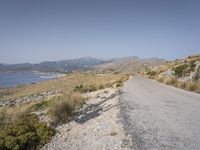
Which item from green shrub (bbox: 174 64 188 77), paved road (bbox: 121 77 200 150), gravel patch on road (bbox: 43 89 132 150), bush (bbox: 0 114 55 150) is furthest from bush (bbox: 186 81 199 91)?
bush (bbox: 0 114 55 150)

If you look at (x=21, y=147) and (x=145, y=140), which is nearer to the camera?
(x=145, y=140)

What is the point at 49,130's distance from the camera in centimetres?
1011

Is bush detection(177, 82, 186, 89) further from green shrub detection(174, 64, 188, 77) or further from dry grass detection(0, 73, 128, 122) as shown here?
dry grass detection(0, 73, 128, 122)

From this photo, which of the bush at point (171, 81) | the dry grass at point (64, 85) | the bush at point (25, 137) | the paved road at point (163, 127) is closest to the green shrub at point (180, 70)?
the bush at point (171, 81)

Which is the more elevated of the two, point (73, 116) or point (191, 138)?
point (191, 138)

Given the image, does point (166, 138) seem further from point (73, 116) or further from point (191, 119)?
point (73, 116)

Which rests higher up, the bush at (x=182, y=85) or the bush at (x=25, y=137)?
the bush at (x=25, y=137)

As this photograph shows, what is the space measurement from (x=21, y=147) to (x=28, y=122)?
187 cm

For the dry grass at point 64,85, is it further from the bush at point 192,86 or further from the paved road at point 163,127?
the paved road at point 163,127

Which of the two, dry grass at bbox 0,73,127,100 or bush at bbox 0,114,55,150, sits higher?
bush at bbox 0,114,55,150

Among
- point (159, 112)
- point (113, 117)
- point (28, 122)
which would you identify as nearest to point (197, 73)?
point (159, 112)

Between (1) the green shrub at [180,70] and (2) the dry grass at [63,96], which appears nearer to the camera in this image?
(2) the dry grass at [63,96]

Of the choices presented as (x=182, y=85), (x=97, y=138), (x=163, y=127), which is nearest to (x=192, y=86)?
(x=182, y=85)

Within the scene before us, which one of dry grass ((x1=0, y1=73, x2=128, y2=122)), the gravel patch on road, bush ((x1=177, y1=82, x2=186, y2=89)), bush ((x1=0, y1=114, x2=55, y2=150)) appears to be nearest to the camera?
the gravel patch on road
